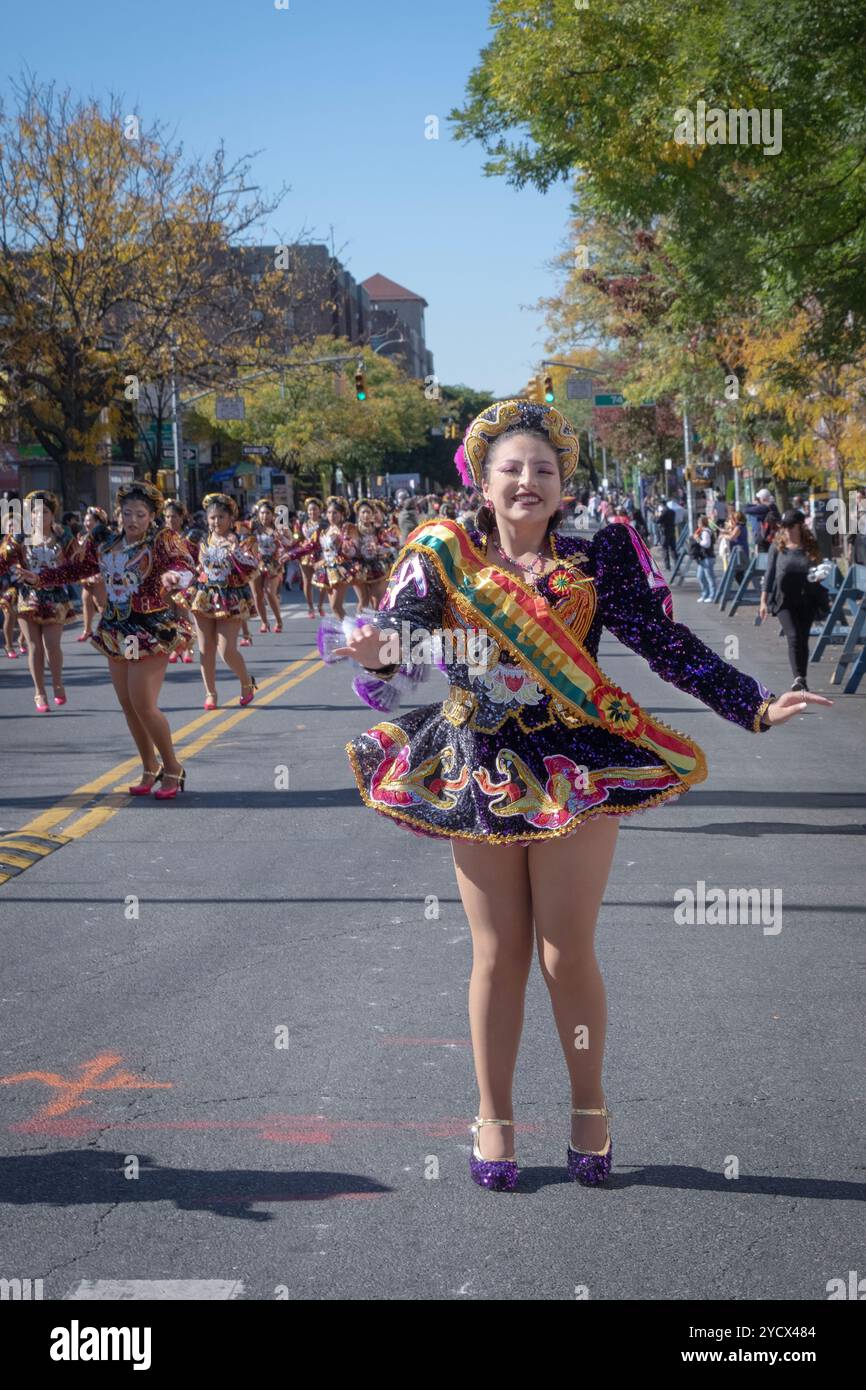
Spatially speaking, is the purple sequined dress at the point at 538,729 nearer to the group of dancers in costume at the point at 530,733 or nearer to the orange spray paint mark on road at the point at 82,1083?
the group of dancers in costume at the point at 530,733

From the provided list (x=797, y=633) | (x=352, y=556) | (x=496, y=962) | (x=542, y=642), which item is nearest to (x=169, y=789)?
(x=496, y=962)

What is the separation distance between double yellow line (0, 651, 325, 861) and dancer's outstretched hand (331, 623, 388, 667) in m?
4.60

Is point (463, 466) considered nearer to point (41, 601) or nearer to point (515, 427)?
point (515, 427)

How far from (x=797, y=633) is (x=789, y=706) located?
11724mm

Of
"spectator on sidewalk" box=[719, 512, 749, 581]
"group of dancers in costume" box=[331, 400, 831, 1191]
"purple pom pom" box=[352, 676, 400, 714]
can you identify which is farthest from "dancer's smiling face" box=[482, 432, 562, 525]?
"spectator on sidewalk" box=[719, 512, 749, 581]

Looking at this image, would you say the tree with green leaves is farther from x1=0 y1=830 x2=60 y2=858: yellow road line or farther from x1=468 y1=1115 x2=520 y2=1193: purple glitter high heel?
x1=468 y1=1115 x2=520 y2=1193: purple glitter high heel

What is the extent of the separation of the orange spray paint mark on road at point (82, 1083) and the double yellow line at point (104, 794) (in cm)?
318

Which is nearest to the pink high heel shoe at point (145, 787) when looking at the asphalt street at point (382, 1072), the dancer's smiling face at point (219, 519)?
the asphalt street at point (382, 1072)

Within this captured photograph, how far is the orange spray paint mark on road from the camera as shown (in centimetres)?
515

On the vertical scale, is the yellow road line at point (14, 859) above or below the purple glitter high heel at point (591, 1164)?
below

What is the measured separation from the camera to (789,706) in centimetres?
440

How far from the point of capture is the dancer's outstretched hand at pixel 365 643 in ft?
14.4

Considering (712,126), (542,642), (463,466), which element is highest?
(712,126)
